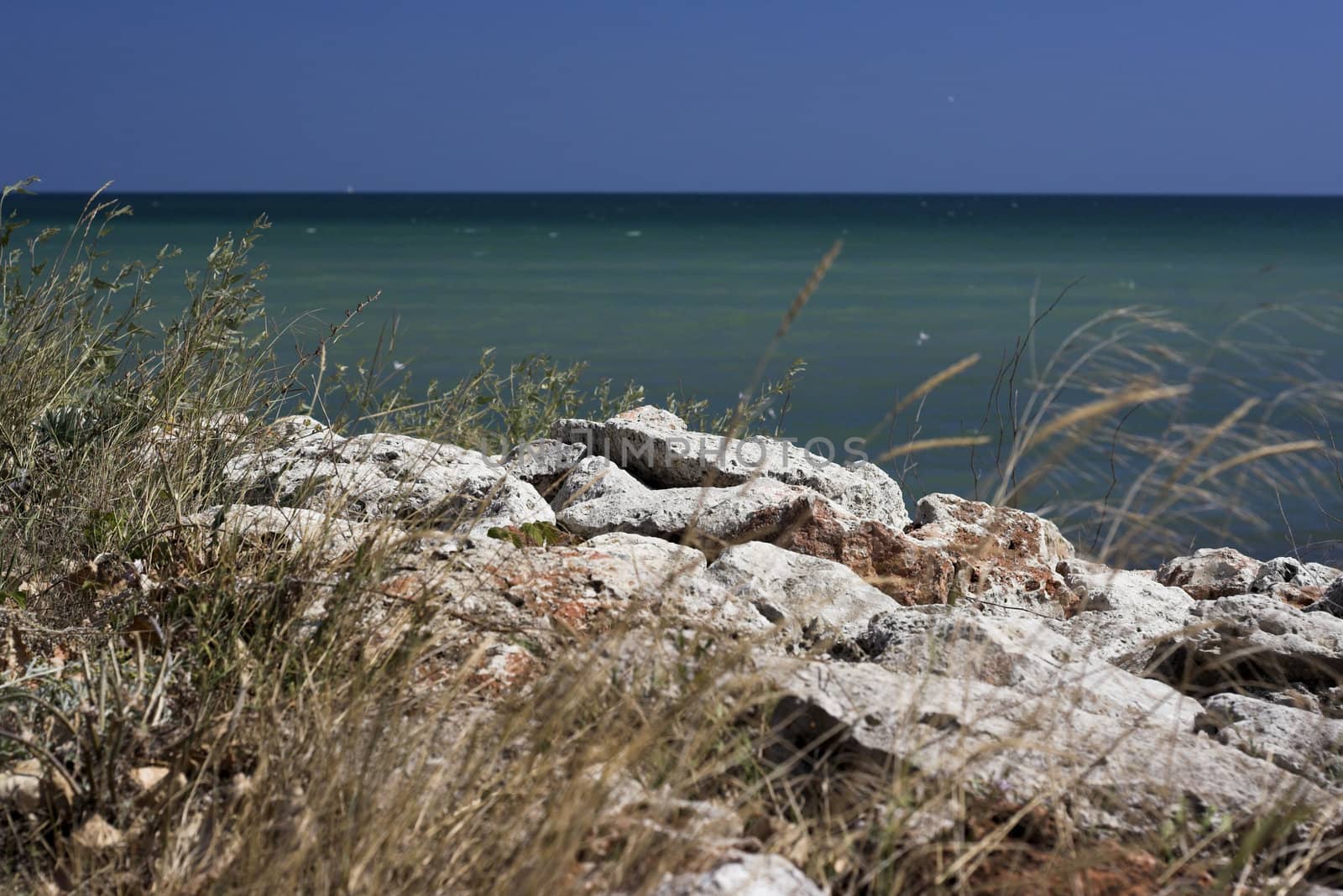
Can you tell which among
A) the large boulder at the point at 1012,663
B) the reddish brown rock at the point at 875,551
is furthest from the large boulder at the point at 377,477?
the large boulder at the point at 1012,663

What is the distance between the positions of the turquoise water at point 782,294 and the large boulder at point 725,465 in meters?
0.92

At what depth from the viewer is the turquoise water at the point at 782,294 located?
505 inches

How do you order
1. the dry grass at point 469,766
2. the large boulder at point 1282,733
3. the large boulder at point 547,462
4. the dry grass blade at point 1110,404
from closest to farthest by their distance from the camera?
the dry grass at point 469,766 → the dry grass blade at point 1110,404 → the large boulder at point 1282,733 → the large boulder at point 547,462

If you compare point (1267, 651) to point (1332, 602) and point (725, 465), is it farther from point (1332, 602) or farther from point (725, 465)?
point (725, 465)

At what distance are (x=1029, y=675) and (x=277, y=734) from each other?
1569 millimetres

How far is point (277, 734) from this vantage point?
2.10 m

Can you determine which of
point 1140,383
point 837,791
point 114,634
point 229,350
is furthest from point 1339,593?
point 229,350

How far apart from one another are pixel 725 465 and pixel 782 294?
22405mm

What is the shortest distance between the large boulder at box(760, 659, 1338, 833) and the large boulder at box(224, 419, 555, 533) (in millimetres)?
1503

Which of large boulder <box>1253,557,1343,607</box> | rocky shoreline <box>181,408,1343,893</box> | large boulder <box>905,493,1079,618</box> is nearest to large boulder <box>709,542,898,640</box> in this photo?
rocky shoreline <box>181,408,1343,893</box>

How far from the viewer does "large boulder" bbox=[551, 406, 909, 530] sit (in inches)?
185

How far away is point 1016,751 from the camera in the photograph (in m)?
2.14

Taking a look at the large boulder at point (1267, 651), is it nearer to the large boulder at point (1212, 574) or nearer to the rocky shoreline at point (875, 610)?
the rocky shoreline at point (875, 610)

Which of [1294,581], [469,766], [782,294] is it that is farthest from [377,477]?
[782,294]
